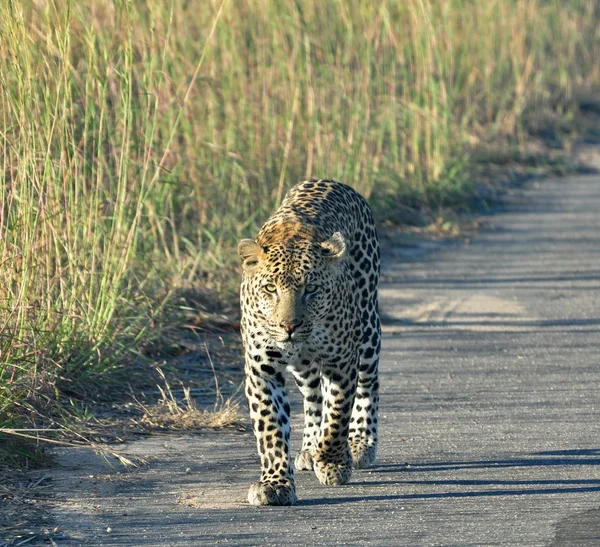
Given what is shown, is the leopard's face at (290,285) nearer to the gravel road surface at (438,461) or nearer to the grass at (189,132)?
the gravel road surface at (438,461)

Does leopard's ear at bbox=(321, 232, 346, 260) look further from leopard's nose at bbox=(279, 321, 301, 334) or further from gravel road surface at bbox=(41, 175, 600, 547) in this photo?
gravel road surface at bbox=(41, 175, 600, 547)

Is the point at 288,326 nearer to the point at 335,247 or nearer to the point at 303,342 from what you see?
the point at 303,342

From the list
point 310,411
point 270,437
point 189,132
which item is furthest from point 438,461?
point 189,132

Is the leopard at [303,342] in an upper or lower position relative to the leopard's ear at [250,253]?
lower

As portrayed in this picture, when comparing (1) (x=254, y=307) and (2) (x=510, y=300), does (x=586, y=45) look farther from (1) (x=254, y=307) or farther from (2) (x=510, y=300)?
(1) (x=254, y=307)

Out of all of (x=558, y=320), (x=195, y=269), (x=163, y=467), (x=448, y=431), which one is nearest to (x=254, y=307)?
(x=163, y=467)

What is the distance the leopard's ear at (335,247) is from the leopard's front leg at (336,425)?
0.43 metres

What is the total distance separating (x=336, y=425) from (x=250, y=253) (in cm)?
77

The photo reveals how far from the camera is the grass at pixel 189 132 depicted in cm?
631

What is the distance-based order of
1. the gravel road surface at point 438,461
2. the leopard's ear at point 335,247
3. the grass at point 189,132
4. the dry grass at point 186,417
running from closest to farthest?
1. the gravel road surface at point 438,461
2. the leopard's ear at point 335,247
3. the dry grass at point 186,417
4. the grass at point 189,132

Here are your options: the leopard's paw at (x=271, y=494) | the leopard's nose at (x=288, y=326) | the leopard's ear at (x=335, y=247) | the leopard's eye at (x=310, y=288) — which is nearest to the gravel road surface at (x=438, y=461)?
the leopard's paw at (x=271, y=494)

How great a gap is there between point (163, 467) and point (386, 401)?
1.52 meters

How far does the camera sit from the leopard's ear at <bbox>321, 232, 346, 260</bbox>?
5199 mm

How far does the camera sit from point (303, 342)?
5078 millimetres
